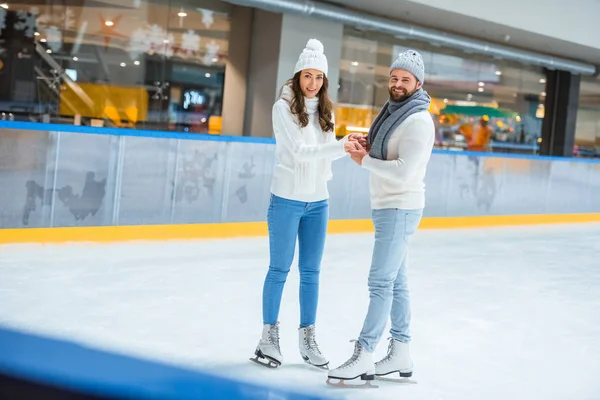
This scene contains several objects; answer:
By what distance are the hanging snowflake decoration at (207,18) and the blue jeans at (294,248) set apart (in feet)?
26.9

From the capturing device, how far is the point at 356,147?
3.13 meters

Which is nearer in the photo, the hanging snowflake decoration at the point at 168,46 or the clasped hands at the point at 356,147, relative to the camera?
the clasped hands at the point at 356,147

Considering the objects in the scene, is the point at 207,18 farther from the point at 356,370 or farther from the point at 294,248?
the point at 356,370

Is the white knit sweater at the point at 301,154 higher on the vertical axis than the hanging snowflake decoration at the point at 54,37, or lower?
lower

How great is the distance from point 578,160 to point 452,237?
464 centimetres

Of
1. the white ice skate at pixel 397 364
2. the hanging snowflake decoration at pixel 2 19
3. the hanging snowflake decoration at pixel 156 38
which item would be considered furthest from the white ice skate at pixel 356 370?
the hanging snowflake decoration at pixel 156 38

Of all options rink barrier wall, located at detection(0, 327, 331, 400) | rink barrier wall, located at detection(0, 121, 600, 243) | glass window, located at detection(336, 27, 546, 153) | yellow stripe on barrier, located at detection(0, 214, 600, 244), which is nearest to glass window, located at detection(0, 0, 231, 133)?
glass window, located at detection(336, 27, 546, 153)

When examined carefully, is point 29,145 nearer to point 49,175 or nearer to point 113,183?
point 49,175

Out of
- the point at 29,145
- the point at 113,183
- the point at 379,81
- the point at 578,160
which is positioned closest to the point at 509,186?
the point at 578,160

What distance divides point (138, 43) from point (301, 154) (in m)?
7.85

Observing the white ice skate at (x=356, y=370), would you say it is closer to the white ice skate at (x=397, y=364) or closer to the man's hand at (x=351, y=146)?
the white ice skate at (x=397, y=364)

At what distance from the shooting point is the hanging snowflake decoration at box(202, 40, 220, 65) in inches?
441

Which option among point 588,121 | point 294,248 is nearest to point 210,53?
point 294,248

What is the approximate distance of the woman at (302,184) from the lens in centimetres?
322
